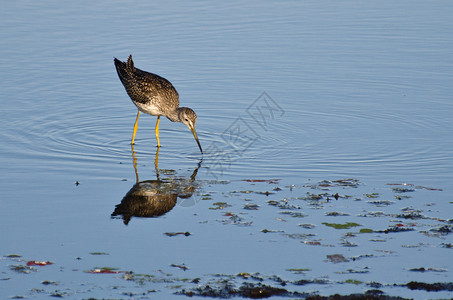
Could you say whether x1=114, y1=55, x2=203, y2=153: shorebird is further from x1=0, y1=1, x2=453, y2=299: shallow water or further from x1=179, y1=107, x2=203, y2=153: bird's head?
x1=0, y1=1, x2=453, y2=299: shallow water

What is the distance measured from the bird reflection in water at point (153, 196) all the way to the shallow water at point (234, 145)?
0.08 m

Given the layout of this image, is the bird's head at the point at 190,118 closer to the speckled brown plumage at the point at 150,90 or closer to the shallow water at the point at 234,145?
the shallow water at the point at 234,145

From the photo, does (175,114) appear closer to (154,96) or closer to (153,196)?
(154,96)

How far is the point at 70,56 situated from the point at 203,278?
11658 millimetres

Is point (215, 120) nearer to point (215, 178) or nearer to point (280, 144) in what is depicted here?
point (280, 144)

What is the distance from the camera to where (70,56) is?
59.1ft

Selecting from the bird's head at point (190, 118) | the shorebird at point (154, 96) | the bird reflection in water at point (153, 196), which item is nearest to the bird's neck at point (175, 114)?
the shorebird at point (154, 96)

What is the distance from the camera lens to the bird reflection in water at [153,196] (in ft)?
31.0

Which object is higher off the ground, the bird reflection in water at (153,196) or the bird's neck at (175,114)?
the bird's neck at (175,114)

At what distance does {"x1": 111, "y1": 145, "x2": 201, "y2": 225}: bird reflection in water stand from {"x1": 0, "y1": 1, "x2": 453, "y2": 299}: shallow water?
0.27 ft

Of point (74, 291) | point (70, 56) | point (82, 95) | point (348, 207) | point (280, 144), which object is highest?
point (70, 56)

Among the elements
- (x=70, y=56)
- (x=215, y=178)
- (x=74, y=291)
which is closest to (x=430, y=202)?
(x=215, y=178)

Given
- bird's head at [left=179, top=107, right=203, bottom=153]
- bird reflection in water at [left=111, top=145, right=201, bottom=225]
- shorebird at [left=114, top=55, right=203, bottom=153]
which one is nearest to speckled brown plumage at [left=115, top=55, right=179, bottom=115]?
shorebird at [left=114, top=55, right=203, bottom=153]

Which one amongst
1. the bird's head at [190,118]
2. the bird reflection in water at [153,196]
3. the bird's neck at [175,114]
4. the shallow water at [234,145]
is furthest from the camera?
the bird's neck at [175,114]
